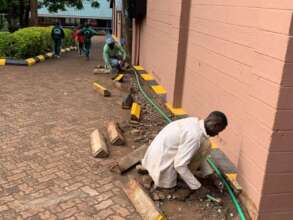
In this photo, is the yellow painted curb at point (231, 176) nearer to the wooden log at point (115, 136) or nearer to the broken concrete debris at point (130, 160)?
the broken concrete debris at point (130, 160)

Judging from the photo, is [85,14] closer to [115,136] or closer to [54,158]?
[115,136]

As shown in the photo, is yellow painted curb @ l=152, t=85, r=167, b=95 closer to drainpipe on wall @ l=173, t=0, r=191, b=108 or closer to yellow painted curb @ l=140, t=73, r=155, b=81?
drainpipe on wall @ l=173, t=0, r=191, b=108

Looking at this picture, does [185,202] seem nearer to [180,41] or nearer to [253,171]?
[253,171]

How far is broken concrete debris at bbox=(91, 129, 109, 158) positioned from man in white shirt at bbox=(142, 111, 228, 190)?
3.59ft

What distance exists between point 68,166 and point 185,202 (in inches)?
71.2

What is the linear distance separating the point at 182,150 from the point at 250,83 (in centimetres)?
104

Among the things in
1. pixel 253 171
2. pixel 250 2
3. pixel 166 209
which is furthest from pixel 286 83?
pixel 166 209

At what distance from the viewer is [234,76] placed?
4.87 meters

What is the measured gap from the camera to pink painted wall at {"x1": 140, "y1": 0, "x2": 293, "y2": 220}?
10.5ft

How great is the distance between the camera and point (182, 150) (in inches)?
151

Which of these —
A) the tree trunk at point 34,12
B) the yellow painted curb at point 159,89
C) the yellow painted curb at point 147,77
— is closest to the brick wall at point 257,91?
the yellow painted curb at point 159,89

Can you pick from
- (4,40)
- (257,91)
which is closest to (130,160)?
(257,91)

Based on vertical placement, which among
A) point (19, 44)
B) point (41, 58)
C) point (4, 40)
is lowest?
point (41, 58)

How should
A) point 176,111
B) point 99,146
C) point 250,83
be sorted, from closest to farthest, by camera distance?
point 250,83 < point 99,146 < point 176,111
